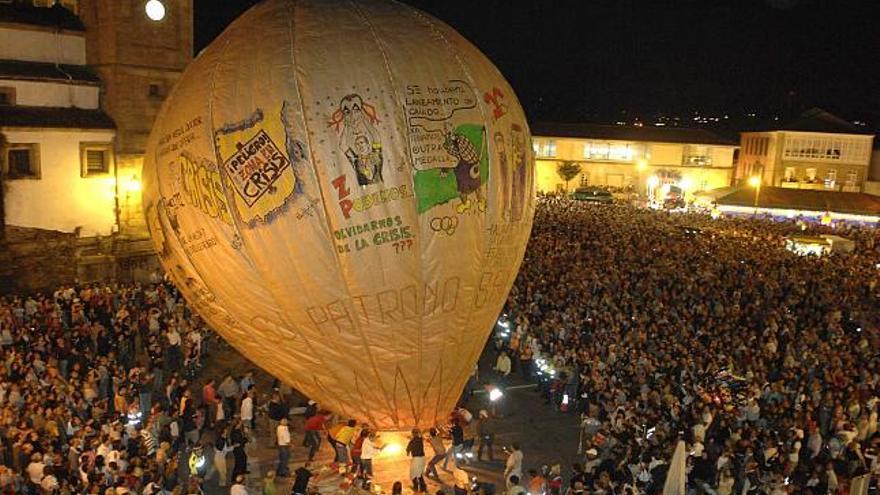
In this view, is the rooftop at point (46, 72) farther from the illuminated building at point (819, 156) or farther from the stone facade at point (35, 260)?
the illuminated building at point (819, 156)

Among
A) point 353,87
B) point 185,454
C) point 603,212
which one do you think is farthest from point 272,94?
point 603,212

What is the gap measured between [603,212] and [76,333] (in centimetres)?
3144

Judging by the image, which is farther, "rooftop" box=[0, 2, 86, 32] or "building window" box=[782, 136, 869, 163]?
"building window" box=[782, 136, 869, 163]

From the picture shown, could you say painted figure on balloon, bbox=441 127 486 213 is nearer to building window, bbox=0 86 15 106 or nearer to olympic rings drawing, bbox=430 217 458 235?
olympic rings drawing, bbox=430 217 458 235

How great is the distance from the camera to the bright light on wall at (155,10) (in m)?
23.3

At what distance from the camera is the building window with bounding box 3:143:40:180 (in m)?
21.1

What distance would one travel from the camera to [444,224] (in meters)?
10.2

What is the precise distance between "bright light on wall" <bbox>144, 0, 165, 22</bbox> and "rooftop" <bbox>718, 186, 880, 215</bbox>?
3043cm

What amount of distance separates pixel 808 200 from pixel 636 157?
23.9m

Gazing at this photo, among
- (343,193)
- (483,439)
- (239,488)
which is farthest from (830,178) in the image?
(239,488)

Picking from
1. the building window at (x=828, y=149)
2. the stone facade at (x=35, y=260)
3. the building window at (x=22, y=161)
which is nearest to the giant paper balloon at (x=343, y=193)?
the stone facade at (x=35, y=260)

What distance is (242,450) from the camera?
10.6m

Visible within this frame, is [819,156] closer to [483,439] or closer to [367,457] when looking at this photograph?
[483,439]

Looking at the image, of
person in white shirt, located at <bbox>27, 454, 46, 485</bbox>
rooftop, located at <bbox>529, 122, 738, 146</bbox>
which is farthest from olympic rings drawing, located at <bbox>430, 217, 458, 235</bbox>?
rooftop, located at <bbox>529, 122, 738, 146</bbox>
